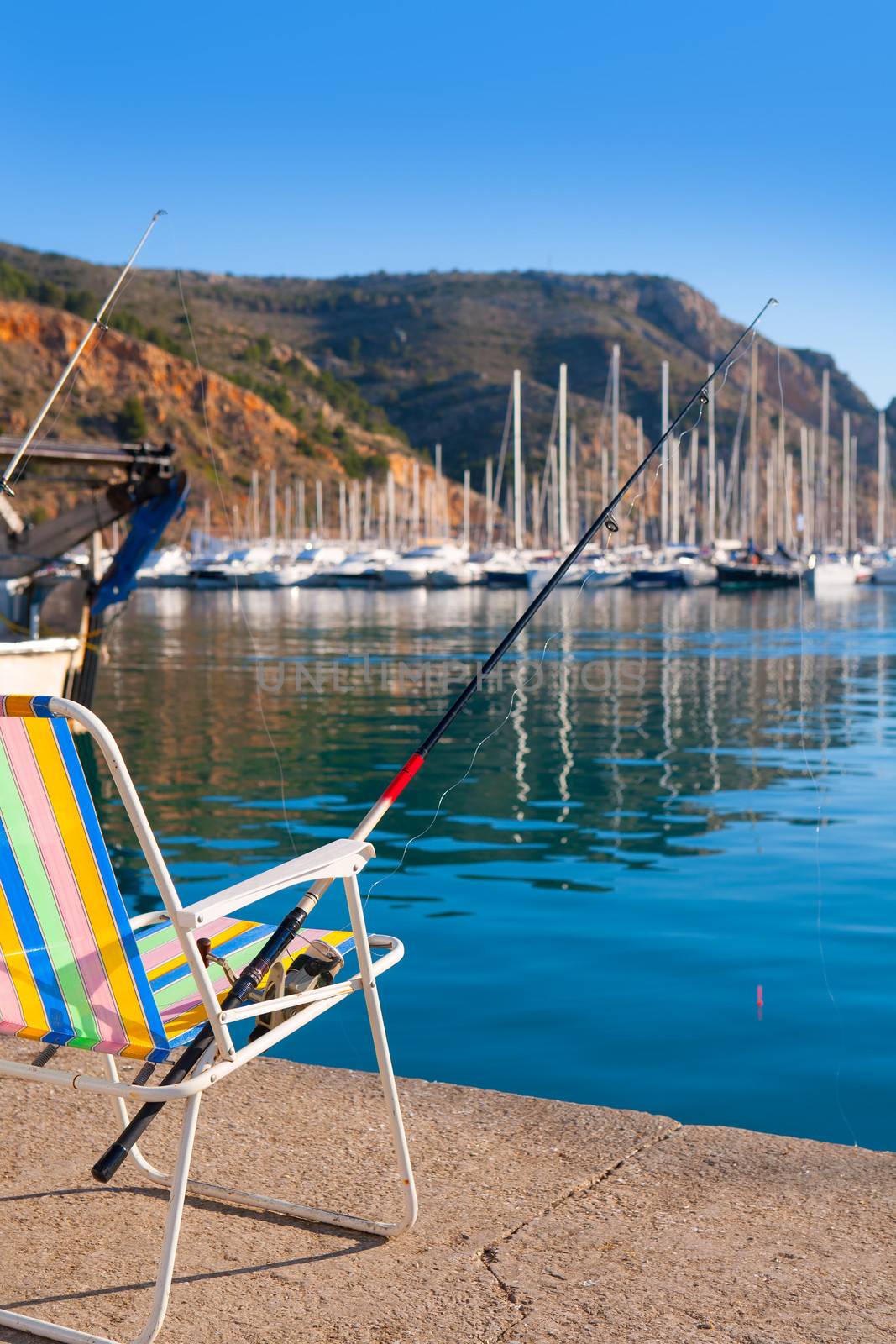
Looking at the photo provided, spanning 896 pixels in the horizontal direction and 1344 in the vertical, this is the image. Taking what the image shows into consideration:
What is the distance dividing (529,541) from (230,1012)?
347 feet

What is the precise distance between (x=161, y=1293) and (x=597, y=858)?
23.9 ft

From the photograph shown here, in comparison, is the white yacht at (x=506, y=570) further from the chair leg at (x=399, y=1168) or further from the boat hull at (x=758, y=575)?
the chair leg at (x=399, y=1168)

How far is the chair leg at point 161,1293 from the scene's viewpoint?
2770 mm

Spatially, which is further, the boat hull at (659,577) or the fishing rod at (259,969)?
the boat hull at (659,577)

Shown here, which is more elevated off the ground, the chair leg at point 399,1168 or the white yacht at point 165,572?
the white yacht at point 165,572

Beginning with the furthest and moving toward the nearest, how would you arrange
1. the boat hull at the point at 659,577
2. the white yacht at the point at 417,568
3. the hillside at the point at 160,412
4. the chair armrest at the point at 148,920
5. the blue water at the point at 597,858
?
the hillside at the point at 160,412 < the white yacht at the point at 417,568 < the boat hull at the point at 659,577 < the blue water at the point at 597,858 < the chair armrest at the point at 148,920

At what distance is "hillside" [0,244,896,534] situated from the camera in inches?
4980

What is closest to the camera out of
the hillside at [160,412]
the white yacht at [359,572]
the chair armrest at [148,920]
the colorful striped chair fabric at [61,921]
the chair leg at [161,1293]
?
the chair leg at [161,1293]

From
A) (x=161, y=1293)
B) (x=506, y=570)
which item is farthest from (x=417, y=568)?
(x=161, y=1293)

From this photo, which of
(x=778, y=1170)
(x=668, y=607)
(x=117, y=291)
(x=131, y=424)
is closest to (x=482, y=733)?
(x=117, y=291)

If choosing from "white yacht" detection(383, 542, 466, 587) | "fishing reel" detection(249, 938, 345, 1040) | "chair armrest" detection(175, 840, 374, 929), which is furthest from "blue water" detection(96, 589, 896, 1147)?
"white yacht" detection(383, 542, 466, 587)

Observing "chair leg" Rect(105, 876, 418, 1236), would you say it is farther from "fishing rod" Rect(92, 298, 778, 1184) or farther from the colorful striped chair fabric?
the colorful striped chair fabric

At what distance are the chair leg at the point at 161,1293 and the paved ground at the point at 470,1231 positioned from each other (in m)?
0.07

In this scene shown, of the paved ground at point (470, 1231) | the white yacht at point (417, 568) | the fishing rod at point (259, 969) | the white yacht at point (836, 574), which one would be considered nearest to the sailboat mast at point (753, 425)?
the fishing rod at point (259, 969)
